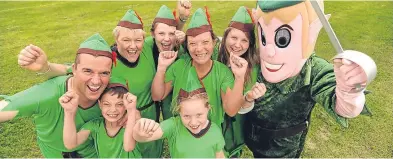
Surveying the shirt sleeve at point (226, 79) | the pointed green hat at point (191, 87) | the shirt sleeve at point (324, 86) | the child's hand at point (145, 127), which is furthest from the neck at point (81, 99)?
the shirt sleeve at point (324, 86)

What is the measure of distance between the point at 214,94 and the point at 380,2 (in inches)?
349

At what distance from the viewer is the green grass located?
4.43m

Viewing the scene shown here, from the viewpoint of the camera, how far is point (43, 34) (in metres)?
8.82

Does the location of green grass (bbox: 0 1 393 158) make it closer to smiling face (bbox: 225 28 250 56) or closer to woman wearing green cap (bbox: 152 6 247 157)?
woman wearing green cap (bbox: 152 6 247 157)

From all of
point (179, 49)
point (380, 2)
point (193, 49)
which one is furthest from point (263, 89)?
point (380, 2)

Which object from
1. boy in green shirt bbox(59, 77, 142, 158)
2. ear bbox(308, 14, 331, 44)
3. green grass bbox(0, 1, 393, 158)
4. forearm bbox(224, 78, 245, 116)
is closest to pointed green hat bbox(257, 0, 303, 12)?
ear bbox(308, 14, 331, 44)

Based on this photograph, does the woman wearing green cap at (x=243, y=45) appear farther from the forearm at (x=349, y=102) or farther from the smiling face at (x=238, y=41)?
the forearm at (x=349, y=102)

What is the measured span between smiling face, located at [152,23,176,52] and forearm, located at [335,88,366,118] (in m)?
1.16

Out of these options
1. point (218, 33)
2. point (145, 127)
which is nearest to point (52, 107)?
point (145, 127)

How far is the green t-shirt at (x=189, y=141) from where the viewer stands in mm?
2471

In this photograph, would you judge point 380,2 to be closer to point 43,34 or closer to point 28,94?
point 43,34

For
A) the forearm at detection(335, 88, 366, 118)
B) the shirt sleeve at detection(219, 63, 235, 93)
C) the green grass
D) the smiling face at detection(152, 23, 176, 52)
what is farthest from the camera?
the green grass

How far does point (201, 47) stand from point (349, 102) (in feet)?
3.00

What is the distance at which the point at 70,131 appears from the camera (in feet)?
8.17
